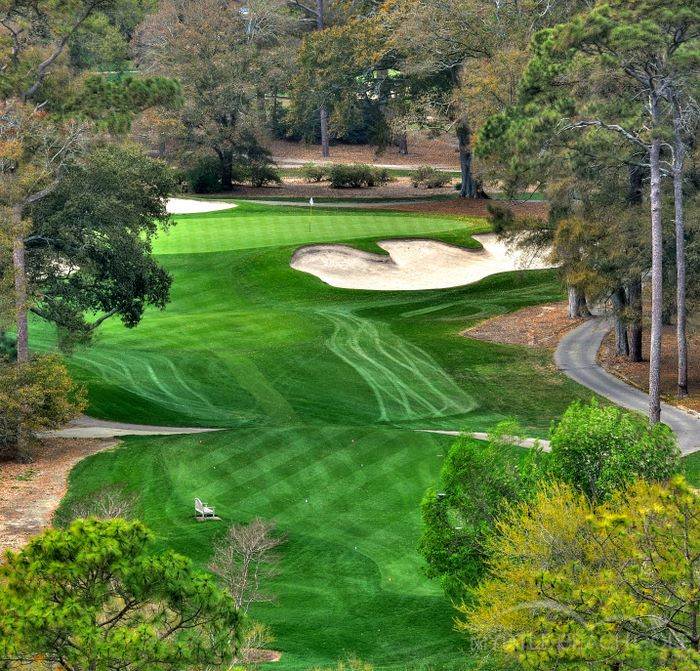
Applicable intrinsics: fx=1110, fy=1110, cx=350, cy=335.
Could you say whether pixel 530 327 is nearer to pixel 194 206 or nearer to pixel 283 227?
pixel 283 227

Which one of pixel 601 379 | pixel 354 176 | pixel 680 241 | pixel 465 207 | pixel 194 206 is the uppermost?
pixel 680 241

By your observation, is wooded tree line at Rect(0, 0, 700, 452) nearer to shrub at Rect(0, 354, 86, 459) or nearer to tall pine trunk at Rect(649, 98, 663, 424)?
tall pine trunk at Rect(649, 98, 663, 424)

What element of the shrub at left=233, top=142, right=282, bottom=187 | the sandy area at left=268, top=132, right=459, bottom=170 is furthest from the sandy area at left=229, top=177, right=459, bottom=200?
the sandy area at left=268, top=132, right=459, bottom=170

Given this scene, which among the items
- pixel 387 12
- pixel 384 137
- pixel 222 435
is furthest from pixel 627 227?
pixel 384 137

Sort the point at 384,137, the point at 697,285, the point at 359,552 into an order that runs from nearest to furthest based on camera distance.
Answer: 1. the point at 359,552
2. the point at 697,285
3. the point at 384,137

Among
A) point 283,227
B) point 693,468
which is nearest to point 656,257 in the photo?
point 693,468

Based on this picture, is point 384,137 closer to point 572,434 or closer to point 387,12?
point 387,12
